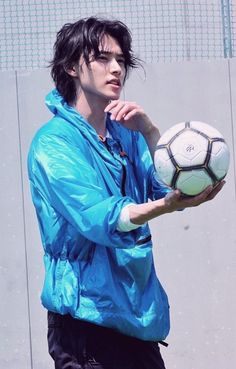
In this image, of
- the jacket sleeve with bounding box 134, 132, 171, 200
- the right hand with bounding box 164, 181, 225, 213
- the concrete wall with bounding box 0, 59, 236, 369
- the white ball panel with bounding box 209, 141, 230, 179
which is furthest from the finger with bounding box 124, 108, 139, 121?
the concrete wall with bounding box 0, 59, 236, 369

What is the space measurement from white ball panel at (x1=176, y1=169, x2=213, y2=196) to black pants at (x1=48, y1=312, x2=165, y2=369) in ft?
2.53

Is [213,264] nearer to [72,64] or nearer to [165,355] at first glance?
[165,355]

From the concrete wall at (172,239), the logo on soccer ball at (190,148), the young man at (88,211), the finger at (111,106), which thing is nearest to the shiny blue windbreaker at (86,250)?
the young man at (88,211)

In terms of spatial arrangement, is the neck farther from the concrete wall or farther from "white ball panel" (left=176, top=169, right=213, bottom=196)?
the concrete wall

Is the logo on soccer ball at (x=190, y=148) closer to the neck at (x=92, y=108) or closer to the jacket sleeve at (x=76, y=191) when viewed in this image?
the jacket sleeve at (x=76, y=191)

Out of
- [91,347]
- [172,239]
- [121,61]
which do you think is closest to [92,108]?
[121,61]

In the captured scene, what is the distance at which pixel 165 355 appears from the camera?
5.85 m

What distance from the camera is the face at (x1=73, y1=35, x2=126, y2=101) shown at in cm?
376

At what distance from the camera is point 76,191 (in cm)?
337

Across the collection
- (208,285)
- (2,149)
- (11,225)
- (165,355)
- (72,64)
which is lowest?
(165,355)

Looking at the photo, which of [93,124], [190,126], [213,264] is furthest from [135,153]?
[213,264]

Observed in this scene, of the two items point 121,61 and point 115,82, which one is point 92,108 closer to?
point 115,82

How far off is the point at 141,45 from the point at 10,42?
823mm

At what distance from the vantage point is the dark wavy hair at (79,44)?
3.82 meters
